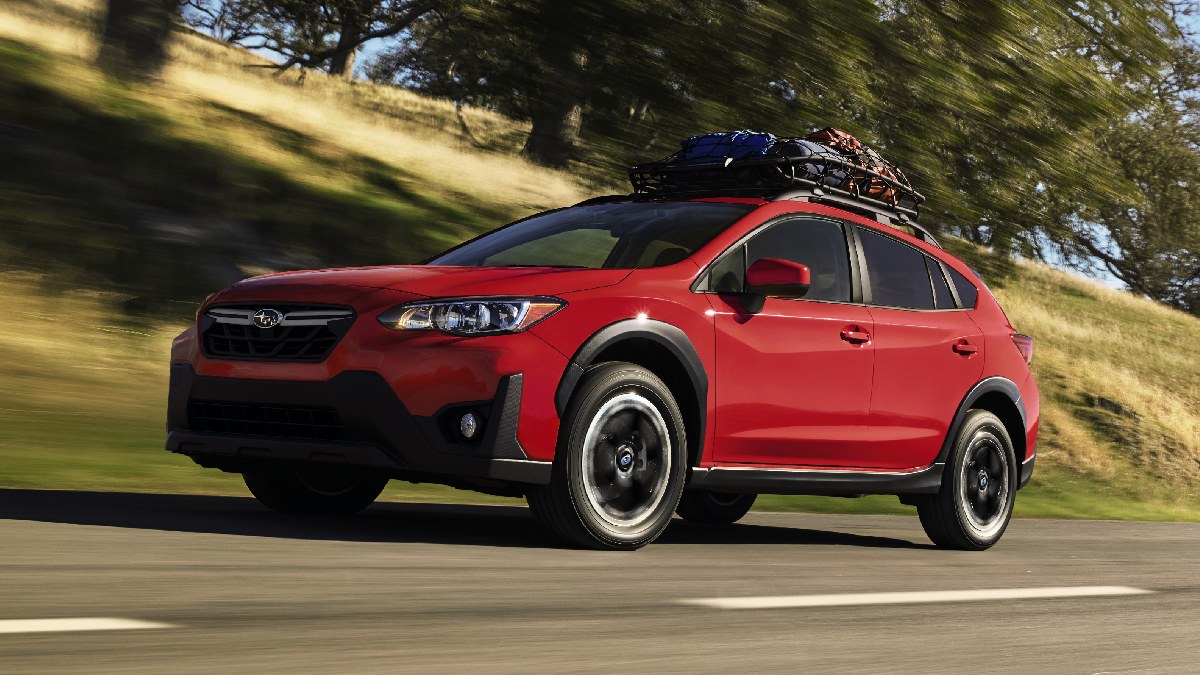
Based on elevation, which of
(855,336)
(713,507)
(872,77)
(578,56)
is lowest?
(713,507)

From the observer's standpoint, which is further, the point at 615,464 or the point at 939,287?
the point at 939,287

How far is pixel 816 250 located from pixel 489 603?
3.52 meters

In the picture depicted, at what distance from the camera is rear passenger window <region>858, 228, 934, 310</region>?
28.5 ft

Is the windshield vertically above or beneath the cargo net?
beneath

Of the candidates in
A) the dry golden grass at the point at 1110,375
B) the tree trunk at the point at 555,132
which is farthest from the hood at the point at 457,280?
the dry golden grass at the point at 1110,375

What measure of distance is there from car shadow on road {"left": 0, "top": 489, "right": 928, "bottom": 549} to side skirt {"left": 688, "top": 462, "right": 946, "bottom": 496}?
56 centimetres

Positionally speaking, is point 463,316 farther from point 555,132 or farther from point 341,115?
point 341,115

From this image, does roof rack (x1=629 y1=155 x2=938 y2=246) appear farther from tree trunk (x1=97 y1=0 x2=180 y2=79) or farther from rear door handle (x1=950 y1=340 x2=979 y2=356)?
tree trunk (x1=97 y1=0 x2=180 y2=79)

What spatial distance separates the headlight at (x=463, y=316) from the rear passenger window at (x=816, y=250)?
168 cm

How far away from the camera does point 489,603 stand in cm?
543

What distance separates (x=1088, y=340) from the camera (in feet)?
127

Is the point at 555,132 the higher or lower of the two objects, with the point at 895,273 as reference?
higher

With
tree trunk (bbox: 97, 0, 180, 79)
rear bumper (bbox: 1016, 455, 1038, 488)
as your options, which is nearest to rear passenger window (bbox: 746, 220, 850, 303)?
rear bumper (bbox: 1016, 455, 1038, 488)

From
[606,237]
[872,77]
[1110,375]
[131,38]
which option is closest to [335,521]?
[606,237]
